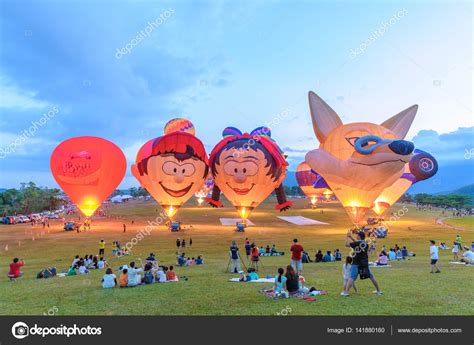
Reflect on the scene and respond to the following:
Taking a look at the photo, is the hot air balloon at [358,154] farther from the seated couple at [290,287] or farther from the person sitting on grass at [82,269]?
the person sitting on grass at [82,269]

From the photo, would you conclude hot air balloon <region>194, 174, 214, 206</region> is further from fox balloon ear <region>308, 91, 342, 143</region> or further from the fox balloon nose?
the fox balloon nose

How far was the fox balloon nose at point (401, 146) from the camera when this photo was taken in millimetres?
21047

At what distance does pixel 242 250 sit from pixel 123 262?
7.30m

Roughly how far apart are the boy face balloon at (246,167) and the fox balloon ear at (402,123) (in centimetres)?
856

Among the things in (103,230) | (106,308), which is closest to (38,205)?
(103,230)

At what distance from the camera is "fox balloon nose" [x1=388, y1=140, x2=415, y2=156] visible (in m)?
21.0

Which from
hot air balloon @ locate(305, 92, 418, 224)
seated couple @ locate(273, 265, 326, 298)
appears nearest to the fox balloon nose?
hot air balloon @ locate(305, 92, 418, 224)

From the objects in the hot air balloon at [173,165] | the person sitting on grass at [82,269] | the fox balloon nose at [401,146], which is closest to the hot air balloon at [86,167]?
the hot air balloon at [173,165]

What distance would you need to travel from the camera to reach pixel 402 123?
25438 mm

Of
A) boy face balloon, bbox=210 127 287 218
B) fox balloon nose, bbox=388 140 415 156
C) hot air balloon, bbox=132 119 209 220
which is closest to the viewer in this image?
fox balloon nose, bbox=388 140 415 156

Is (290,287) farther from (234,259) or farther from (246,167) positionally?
(246,167)

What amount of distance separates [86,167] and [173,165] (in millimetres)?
7137
